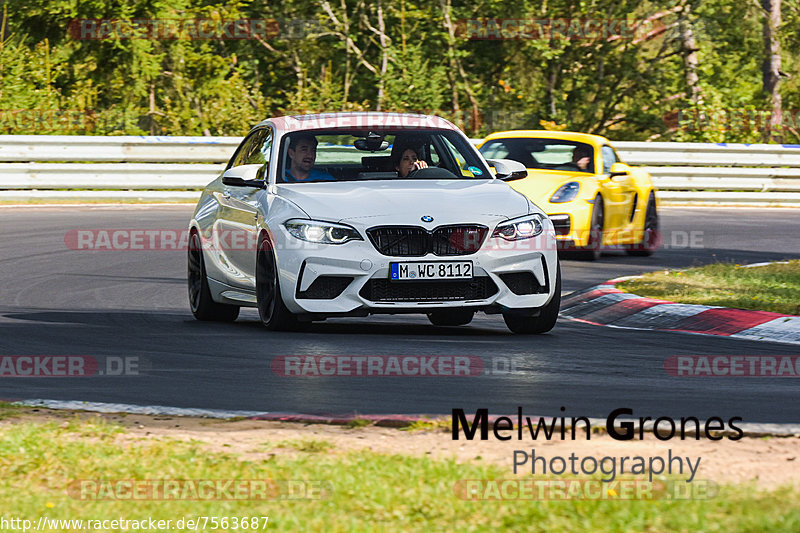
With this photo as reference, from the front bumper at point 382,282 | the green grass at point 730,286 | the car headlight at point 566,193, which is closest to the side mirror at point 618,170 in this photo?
the car headlight at point 566,193

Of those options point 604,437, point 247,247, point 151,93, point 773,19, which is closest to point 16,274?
point 247,247

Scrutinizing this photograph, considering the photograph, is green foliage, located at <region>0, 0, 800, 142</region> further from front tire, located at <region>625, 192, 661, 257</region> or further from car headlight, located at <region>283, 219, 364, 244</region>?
car headlight, located at <region>283, 219, 364, 244</region>

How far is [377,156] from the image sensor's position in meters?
10.3

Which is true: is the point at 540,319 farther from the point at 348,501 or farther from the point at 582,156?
the point at 582,156

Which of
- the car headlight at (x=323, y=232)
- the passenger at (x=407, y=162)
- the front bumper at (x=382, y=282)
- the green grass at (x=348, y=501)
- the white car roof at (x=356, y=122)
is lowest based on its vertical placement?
the green grass at (x=348, y=501)

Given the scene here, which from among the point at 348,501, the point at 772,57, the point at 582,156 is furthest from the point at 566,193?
the point at 772,57

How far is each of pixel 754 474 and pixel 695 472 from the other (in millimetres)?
211

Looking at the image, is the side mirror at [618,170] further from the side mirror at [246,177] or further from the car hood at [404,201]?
the side mirror at [246,177]

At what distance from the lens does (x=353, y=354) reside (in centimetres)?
→ 850

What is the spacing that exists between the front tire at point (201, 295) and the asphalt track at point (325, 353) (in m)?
0.16

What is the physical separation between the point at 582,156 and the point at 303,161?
720 cm

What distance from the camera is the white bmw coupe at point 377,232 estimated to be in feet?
29.3

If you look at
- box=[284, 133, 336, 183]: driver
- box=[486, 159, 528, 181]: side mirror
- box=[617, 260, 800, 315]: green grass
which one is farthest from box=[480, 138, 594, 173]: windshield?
box=[284, 133, 336, 183]: driver

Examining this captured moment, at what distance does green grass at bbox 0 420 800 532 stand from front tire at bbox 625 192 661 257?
38.7 ft
